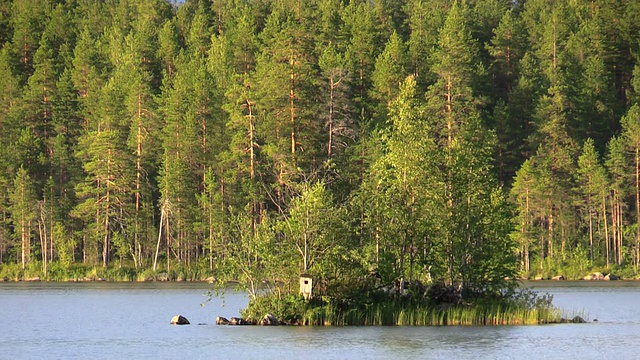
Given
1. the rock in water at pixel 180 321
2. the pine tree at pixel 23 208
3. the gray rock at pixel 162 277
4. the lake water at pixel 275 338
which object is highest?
the pine tree at pixel 23 208

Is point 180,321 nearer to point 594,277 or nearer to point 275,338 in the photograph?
point 275,338

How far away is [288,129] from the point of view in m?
96.1

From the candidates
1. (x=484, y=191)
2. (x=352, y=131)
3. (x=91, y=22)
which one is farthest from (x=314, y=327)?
(x=91, y=22)

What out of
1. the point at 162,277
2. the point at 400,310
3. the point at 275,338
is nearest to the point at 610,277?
the point at 162,277

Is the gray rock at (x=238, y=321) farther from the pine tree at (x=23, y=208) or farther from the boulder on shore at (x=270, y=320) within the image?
the pine tree at (x=23, y=208)

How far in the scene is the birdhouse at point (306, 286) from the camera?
46906 millimetres

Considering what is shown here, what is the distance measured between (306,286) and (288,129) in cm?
4953

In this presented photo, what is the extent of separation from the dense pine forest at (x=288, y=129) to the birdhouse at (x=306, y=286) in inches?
815

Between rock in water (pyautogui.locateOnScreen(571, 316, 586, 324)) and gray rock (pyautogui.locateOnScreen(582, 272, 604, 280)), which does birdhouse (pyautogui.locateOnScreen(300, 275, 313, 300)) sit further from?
gray rock (pyautogui.locateOnScreen(582, 272, 604, 280))

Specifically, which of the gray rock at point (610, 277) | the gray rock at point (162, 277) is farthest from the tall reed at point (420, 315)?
the gray rock at point (162, 277)

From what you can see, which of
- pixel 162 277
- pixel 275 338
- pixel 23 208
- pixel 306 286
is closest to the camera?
pixel 275 338

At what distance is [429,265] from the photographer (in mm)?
50250

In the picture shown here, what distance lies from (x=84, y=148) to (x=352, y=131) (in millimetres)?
29795

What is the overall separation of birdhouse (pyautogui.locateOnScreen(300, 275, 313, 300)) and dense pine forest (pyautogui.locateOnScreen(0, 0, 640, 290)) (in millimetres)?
20692
